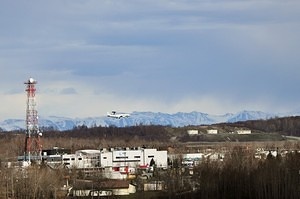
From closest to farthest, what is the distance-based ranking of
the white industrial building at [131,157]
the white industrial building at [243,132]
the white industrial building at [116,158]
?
the white industrial building at [116,158], the white industrial building at [131,157], the white industrial building at [243,132]

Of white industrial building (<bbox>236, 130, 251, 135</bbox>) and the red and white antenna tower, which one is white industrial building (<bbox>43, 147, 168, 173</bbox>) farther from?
white industrial building (<bbox>236, 130, 251, 135</bbox>)

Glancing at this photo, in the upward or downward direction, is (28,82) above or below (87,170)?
above

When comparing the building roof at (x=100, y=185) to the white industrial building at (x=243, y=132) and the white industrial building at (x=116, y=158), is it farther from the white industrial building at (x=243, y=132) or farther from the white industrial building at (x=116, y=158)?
the white industrial building at (x=243, y=132)

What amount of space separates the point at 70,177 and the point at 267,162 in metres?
14.2

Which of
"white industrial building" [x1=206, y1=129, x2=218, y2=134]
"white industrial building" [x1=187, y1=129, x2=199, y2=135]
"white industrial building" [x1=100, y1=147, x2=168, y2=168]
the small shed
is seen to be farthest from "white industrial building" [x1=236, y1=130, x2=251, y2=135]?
the small shed

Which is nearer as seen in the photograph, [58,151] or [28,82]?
[28,82]

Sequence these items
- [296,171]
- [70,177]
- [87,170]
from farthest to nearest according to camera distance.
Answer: [87,170] → [70,177] → [296,171]

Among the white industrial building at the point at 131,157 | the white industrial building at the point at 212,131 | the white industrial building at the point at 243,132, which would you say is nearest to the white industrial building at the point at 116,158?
the white industrial building at the point at 131,157

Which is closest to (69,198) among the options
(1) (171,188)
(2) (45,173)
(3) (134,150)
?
(2) (45,173)

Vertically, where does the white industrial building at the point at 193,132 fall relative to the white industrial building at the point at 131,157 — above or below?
above

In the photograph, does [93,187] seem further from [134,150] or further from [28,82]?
[134,150]

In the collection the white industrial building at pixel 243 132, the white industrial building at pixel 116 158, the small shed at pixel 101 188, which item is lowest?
the small shed at pixel 101 188

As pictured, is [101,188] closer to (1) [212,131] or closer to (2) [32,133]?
(2) [32,133]

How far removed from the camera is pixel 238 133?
88.6 metres
